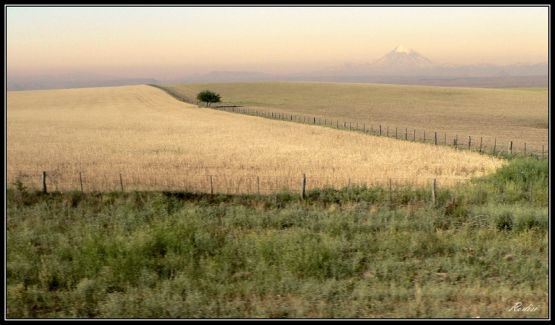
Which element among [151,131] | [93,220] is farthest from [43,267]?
[151,131]

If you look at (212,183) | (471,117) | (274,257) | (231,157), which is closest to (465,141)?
(231,157)

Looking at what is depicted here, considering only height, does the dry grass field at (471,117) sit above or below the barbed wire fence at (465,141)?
above

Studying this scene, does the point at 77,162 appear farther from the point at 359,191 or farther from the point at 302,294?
the point at 302,294

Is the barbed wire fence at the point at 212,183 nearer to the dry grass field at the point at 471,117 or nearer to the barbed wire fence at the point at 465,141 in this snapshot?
the barbed wire fence at the point at 465,141

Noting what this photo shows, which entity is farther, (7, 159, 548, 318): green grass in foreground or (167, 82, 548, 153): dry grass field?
(167, 82, 548, 153): dry grass field

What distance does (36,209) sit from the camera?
14.6m

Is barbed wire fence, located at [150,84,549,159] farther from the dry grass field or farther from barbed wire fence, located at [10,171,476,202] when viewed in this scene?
barbed wire fence, located at [10,171,476,202]

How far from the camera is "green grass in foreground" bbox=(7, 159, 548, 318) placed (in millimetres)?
7949

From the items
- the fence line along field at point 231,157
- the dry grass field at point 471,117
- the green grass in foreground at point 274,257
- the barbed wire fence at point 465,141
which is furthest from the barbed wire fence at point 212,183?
the dry grass field at point 471,117

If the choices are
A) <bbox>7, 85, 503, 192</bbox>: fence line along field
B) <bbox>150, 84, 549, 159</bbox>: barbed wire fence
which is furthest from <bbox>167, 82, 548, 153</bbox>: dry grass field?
<bbox>7, 85, 503, 192</bbox>: fence line along field

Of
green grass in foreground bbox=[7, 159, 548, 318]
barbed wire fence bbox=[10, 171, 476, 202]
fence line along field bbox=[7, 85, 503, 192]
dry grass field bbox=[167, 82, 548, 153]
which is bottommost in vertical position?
green grass in foreground bbox=[7, 159, 548, 318]

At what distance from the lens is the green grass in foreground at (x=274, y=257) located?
7.95 m

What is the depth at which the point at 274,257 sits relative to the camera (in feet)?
33.3

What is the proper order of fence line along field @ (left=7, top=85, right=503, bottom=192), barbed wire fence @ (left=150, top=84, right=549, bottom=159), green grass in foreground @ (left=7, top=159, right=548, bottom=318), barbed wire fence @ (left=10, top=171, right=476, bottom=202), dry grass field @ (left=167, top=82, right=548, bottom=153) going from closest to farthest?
green grass in foreground @ (left=7, top=159, right=548, bottom=318)
barbed wire fence @ (left=10, top=171, right=476, bottom=202)
fence line along field @ (left=7, top=85, right=503, bottom=192)
barbed wire fence @ (left=150, top=84, right=549, bottom=159)
dry grass field @ (left=167, top=82, right=548, bottom=153)
